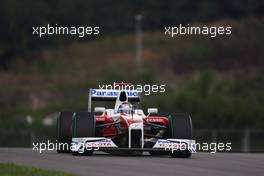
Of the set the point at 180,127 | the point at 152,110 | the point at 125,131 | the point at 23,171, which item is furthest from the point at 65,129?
the point at 23,171

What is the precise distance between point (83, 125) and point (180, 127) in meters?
2.10

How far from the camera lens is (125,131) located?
2125 cm

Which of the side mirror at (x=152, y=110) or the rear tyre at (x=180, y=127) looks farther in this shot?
the side mirror at (x=152, y=110)

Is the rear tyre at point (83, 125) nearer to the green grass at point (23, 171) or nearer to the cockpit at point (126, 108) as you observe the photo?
the cockpit at point (126, 108)

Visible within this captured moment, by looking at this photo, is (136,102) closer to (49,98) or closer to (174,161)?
(174,161)

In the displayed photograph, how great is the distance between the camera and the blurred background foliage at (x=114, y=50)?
65562 mm

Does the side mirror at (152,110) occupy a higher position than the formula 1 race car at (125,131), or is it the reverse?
the side mirror at (152,110)

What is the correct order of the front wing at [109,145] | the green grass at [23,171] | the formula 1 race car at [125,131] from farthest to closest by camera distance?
the formula 1 race car at [125,131], the front wing at [109,145], the green grass at [23,171]

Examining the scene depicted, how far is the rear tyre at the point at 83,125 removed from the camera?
2095cm

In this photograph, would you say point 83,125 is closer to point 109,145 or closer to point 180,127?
point 109,145

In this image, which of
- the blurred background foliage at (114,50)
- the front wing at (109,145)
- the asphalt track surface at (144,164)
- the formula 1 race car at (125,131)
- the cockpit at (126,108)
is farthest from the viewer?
the blurred background foliage at (114,50)

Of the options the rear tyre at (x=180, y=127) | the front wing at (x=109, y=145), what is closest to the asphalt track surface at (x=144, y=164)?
the front wing at (x=109, y=145)

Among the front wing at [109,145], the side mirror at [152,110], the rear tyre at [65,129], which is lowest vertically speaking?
the front wing at [109,145]

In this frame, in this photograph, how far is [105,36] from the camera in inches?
3191
